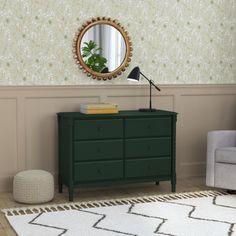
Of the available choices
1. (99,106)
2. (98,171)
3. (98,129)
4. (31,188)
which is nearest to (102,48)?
(99,106)

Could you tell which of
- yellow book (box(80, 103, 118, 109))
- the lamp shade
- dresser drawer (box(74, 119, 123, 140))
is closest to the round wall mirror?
the lamp shade

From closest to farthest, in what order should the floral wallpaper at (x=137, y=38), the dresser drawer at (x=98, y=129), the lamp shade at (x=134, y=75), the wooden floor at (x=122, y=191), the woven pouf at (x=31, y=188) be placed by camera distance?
the woven pouf at (x=31, y=188)
the dresser drawer at (x=98, y=129)
the wooden floor at (x=122, y=191)
the floral wallpaper at (x=137, y=38)
the lamp shade at (x=134, y=75)

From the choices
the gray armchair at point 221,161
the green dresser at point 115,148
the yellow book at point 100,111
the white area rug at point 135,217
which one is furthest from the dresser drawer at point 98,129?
the gray armchair at point 221,161

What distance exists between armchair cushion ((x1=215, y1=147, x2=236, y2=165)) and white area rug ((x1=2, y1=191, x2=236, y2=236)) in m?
0.32

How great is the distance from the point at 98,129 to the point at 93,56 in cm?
81

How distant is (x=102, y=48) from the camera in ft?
16.3

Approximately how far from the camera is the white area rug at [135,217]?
368cm

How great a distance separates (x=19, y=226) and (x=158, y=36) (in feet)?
8.03

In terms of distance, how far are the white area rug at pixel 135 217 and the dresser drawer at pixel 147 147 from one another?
1.32 feet

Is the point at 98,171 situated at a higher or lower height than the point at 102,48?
lower

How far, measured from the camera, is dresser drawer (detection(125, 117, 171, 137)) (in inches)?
184

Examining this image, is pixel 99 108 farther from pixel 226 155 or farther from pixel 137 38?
pixel 226 155

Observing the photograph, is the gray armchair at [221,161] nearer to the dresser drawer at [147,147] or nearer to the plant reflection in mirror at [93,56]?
the dresser drawer at [147,147]

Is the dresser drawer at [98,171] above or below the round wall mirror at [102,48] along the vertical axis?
below
